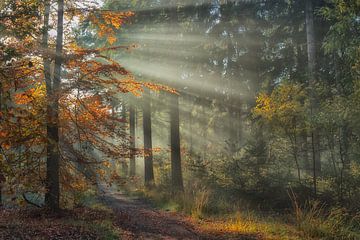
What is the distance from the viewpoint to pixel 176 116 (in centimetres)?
1877

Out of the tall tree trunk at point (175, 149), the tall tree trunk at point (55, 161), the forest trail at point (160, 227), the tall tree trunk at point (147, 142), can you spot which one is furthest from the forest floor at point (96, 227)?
the tall tree trunk at point (147, 142)

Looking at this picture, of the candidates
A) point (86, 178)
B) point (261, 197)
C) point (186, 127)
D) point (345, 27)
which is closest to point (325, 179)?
point (261, 197)

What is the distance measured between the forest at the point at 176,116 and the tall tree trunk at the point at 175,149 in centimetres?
7

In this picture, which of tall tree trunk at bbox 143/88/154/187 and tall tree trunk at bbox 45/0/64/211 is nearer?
tall tree trunk at bbox 45/0/64/211

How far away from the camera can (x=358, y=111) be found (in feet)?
37.0

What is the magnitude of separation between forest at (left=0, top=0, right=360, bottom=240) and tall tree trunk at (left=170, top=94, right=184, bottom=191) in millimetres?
68

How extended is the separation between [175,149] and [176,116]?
1.71 m

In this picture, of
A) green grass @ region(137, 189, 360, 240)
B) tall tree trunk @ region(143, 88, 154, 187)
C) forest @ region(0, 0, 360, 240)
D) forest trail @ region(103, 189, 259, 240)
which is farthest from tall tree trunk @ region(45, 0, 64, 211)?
tall tree trunk @ region(143, 88, 154, 187)

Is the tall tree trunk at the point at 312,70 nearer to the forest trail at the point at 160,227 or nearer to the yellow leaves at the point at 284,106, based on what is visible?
the yellow leaves at the point at 284,106

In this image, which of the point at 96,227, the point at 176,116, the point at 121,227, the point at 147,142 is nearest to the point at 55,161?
A: the point at 96,227

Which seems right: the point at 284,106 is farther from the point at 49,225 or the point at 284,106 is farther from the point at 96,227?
the point at 49,225

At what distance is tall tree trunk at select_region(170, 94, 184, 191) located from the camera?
58.4 feet

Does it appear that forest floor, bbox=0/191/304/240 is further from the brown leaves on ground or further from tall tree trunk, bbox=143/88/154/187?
tall tree trunk, bbox=143/88/154/187

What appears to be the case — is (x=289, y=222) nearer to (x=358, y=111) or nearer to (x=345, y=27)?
(x=358, y=111)
